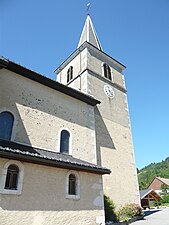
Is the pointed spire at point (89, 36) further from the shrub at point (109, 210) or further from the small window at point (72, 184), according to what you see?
the small window at point (72, 184)

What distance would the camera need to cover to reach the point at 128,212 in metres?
11.1

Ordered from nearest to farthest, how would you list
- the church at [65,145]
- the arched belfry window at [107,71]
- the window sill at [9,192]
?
the window sill at [9,192], the church at [65,145], the arched belfry window at [107,71]

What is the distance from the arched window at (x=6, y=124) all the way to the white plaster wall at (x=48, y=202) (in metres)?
2.38

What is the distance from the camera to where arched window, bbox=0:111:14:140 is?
8.17 metres

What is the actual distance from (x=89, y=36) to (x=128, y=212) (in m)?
17.2

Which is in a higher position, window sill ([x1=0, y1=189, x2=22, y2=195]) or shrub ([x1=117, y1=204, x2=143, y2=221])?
window sill ([x1=0, y1=189, x2=22, y2=195])

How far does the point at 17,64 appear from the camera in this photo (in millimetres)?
9391

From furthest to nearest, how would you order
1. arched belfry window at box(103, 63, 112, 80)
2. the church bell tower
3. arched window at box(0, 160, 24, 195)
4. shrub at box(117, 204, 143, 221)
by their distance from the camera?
arched belfry window at box(103, 63, 112, 80), the church bell tower, shrub at box(117, 204, 143, 221), arched window at box(0, 160, 24, 195)

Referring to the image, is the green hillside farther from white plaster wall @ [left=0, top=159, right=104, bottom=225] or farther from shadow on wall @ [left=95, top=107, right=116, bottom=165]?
white plaster wall @ [left=0, top=159, right=104, bottom=225]

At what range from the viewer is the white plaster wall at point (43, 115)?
343 inches

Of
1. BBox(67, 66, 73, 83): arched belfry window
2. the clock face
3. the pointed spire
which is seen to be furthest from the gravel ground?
the pointed spire

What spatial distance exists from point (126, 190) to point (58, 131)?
6529mm

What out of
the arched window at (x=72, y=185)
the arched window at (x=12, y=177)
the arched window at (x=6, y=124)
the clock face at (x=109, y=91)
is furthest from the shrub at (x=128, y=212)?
the clock face at (x=109, y=91)

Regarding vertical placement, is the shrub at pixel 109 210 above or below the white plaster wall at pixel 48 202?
below
